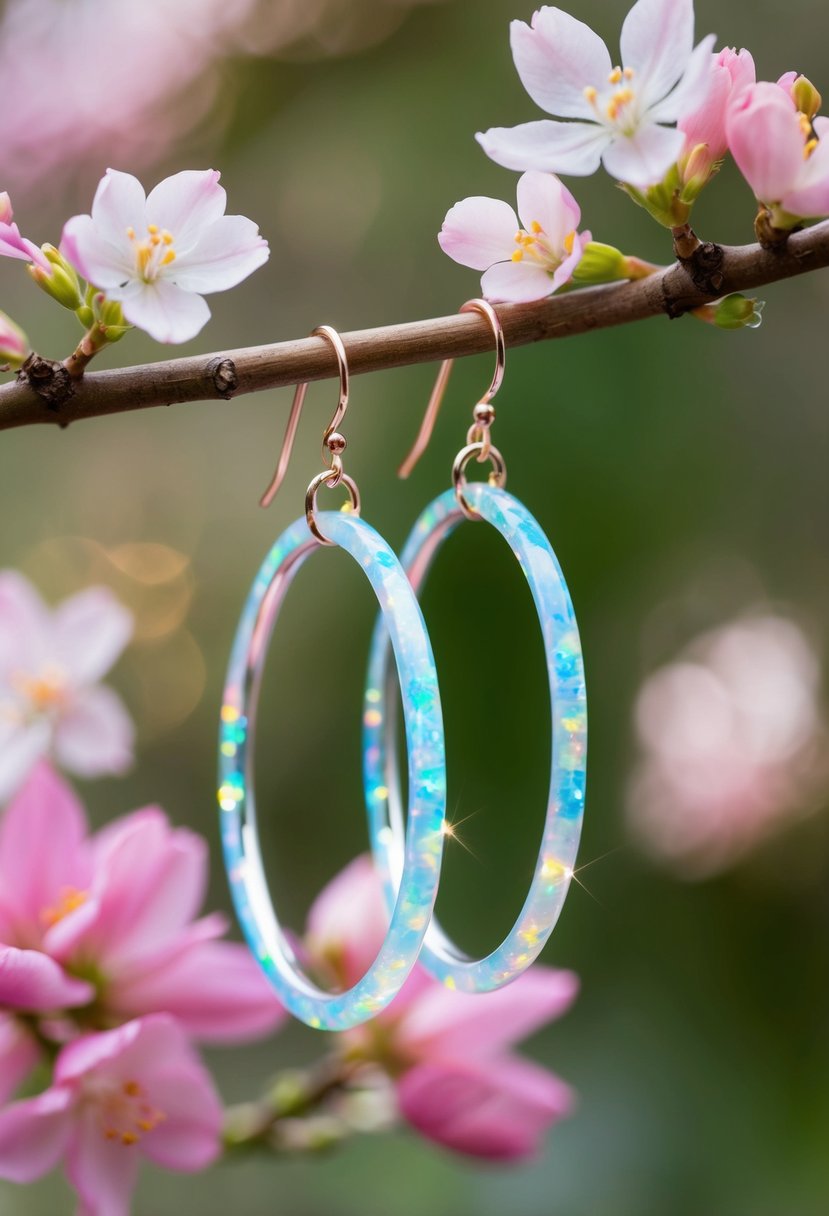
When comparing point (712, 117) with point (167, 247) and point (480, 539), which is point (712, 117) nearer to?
point (167, 247)

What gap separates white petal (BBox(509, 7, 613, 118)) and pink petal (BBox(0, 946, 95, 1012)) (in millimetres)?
Result: 250

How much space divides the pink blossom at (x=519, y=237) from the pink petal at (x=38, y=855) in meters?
0.21

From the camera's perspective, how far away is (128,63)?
81cm

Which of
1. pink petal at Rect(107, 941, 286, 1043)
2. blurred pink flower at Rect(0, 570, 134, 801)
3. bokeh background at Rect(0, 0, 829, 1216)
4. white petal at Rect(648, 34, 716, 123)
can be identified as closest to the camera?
white petal at Rect(648, 34, 716, 123)

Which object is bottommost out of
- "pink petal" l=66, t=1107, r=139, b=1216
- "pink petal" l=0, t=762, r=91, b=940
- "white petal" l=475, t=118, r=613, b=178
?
"pink petal" l=66, t=1107, r=139, b=1216

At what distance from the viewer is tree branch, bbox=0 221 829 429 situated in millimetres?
294

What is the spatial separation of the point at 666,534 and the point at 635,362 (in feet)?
0.35

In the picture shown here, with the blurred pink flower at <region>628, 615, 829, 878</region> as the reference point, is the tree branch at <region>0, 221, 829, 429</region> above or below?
above

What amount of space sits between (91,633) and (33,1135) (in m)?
0.23

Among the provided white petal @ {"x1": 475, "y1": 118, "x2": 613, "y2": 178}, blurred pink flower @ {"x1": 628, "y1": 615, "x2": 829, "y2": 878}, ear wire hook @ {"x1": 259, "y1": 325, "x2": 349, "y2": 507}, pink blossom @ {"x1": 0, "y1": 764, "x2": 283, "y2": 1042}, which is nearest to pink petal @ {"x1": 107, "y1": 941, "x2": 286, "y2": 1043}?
pink blossom @ {"x1": 0, "y1": 764, "x2": 283, "y2": 1042}

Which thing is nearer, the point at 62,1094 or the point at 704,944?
the point at 62,1094

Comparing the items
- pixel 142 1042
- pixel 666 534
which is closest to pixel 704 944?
pixel 666 534

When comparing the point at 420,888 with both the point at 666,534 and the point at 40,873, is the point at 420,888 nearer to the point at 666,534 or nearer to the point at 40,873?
the point at 40,873

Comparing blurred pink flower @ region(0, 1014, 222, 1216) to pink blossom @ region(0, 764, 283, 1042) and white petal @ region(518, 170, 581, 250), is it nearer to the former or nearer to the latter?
pink blossom @ region(0, 764, 283, 1042)
